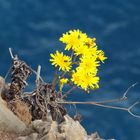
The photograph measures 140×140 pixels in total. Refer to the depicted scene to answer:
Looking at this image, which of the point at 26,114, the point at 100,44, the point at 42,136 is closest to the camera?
the point at 42,136

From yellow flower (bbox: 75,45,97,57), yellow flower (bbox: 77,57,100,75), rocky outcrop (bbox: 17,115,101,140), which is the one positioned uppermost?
yellow flower (bbox: 75,45,97,57)

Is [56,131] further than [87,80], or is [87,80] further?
[87,80]

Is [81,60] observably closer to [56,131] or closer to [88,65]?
[88,65]

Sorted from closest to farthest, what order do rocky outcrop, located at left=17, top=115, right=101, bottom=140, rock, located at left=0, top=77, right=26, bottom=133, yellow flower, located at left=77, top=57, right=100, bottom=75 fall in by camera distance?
rocky outcrop, located at left=17, top=115, right=101, bottom=140
yellow flower, located at left=77, top=57, right=100, bottom=75
rock, located at left=0, top=77, right=26, bottom=133

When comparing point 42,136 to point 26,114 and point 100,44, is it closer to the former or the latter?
point 26,114

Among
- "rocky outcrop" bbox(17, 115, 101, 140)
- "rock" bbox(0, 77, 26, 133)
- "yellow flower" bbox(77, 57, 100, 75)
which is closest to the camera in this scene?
"rocky outcrop" bbox(17, 115, 101, 140)

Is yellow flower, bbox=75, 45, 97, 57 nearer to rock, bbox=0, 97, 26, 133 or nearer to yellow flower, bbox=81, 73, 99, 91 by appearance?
yellow flower, bbox=81, 73, 99, 91

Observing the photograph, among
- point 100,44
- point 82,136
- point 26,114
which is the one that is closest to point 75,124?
point 82,136

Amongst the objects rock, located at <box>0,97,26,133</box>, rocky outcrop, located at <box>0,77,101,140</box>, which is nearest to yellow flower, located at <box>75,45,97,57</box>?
rocky outcrop, located at <box>0,77,101,140</box>

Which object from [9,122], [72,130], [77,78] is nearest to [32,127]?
[9,122]
